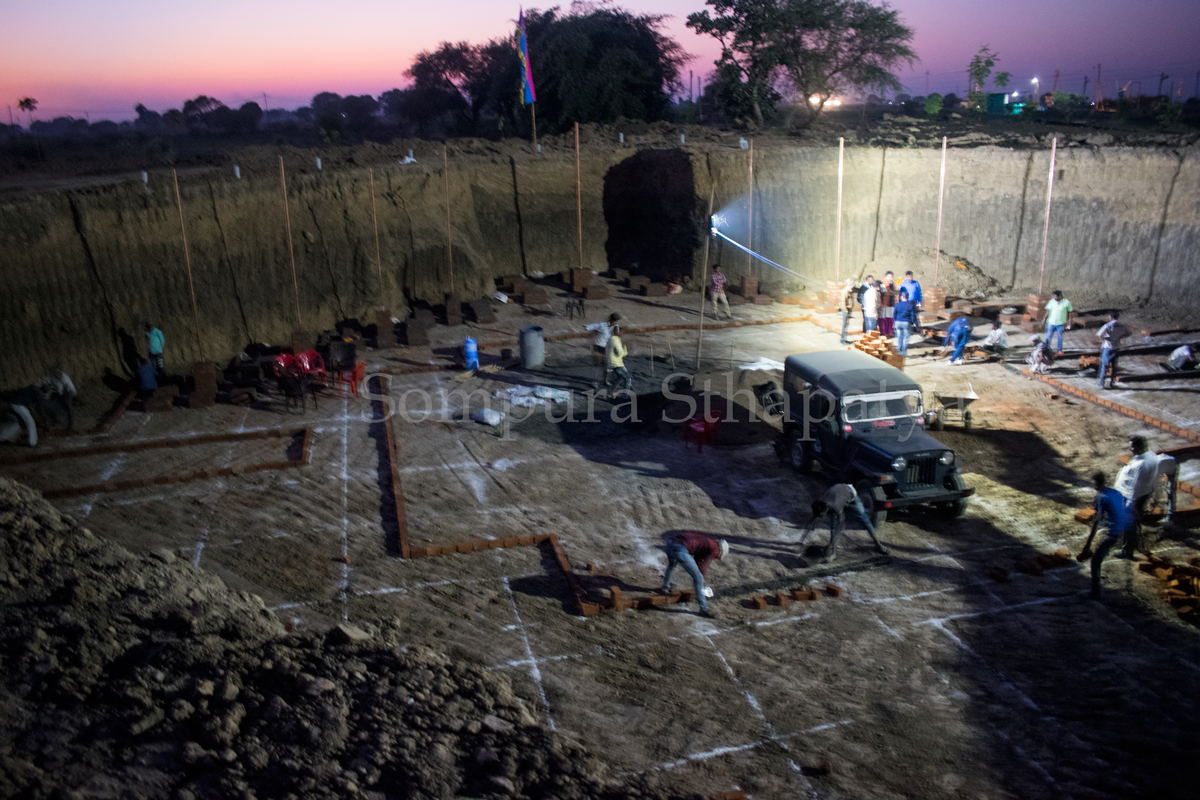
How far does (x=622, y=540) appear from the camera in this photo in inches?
496

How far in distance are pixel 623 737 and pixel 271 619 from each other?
13.5 feet

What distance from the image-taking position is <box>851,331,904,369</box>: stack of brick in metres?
19.5

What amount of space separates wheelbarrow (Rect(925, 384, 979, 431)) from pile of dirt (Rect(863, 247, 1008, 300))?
9414 millimetres

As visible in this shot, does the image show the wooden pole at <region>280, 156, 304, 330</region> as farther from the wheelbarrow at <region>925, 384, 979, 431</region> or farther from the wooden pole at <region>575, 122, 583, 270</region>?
the wheelbarrow at <region>925, 384, 979, 431</region>

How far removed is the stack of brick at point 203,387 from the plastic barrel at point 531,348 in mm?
6762

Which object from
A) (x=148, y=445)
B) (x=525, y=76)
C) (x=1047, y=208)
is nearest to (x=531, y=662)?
(x=148, y=445)

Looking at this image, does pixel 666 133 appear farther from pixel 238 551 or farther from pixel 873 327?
pixel 238 551

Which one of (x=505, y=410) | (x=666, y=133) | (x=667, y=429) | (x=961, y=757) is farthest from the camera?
(x=666, y=133)

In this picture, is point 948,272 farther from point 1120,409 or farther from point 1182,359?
point 1120,409

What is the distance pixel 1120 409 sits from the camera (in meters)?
16.6

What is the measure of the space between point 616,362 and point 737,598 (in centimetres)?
774

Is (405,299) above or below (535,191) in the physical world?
below

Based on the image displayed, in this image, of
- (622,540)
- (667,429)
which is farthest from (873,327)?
(622,540)

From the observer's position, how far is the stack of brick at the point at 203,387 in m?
18.3
